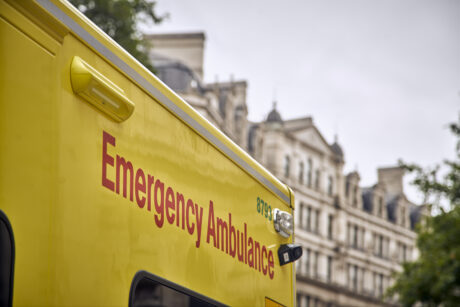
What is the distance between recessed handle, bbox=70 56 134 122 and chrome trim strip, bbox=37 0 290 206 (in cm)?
Answer: 11

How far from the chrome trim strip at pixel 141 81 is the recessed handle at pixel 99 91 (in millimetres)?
109

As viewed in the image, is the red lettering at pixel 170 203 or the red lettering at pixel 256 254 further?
the red lettering at pixel 256 254

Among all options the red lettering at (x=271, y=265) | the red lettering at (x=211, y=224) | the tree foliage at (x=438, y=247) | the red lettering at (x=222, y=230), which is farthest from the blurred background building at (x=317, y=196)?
the red lettering at (x=211, y=224)

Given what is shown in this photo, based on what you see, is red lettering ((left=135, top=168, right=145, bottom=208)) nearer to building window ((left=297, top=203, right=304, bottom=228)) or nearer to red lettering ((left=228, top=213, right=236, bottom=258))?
red lettering ((left=228, top=213, right=236, bottom=258))

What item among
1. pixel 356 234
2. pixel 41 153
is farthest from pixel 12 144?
pixel 356 234

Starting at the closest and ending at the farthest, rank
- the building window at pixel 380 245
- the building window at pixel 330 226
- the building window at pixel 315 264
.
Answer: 1. the building window at pixel 315 264
2. the building window at pixel 330 226
3. the building window at pixel 380 245

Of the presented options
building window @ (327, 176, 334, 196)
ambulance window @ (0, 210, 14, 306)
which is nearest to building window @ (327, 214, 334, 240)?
building window @ (327, 176, 334, 196)

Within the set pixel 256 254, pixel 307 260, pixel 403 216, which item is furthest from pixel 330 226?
pixel 256 254

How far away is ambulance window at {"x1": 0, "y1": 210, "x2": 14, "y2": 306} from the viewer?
2.21 meters

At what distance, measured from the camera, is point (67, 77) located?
2680mm

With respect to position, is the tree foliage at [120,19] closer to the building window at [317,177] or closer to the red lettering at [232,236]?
the red lettering at [232,236]

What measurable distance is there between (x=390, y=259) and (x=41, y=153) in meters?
57.1

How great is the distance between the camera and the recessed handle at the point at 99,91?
2.70 meters

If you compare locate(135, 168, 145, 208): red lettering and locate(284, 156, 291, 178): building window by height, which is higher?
locate(284, 156, 291, 178): building window
